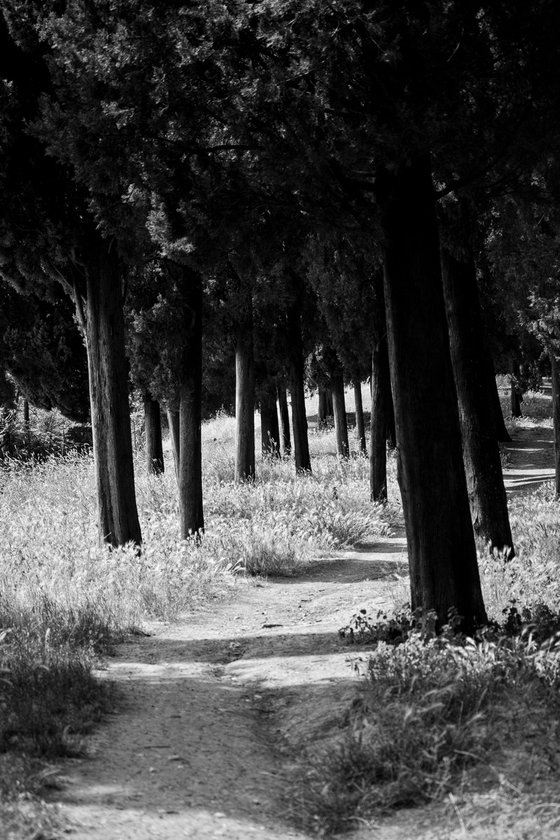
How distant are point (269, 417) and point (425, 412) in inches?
1006

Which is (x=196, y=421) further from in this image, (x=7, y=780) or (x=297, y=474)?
(x=7, y=780)

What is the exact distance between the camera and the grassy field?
198 inches

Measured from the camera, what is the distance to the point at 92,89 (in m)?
8.82

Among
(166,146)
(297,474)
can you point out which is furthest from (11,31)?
(297,474)

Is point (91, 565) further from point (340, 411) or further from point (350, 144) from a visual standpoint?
point (340, 411)

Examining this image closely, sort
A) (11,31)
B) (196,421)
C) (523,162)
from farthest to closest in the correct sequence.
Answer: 1. (196,421)
2. (11,31)
3. (523,162)

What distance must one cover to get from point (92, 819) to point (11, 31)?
10114mm

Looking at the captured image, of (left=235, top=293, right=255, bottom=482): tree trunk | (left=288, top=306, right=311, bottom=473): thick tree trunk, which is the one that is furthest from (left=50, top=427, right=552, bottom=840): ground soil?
(left=288, top=306, right=311, bottom=473): thick tree trunk

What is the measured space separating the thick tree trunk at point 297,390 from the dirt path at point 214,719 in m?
12.4

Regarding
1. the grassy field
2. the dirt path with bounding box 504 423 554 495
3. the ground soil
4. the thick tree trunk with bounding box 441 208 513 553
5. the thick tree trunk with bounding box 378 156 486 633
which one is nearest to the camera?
the ground soil

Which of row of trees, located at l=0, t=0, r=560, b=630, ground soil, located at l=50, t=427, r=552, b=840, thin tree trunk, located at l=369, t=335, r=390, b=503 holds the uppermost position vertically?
row of trees, located at l=0, t=0, r=560, b=630

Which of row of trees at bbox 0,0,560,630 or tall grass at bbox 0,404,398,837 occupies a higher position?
row of trees at bbox 0,0,560,630

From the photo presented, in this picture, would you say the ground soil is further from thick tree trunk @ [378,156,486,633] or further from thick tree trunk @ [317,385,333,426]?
thick tree trunk @ [317,385,333,426]

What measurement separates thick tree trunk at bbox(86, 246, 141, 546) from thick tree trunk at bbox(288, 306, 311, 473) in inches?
417
